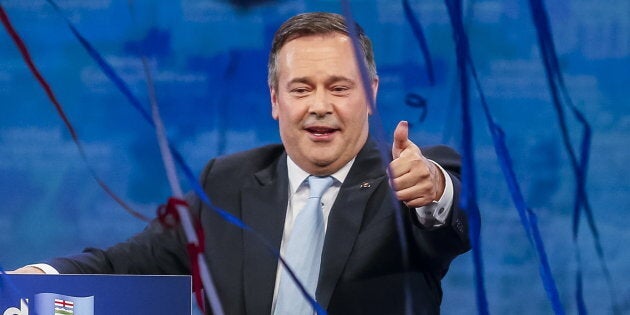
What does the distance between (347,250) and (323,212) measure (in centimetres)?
8

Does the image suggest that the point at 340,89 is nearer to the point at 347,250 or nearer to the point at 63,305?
the point at 347,250

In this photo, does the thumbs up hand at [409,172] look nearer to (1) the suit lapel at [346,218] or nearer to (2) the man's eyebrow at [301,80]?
(1) the suit lapel at [346,218]

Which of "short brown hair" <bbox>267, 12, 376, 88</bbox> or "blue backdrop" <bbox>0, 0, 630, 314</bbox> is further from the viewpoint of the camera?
"blue backdrop" <bbox>0, 0, 630, 314</bbox>

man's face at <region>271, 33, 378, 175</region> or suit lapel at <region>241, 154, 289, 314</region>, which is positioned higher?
man's face at <region>271, 33, 378, 175</region>

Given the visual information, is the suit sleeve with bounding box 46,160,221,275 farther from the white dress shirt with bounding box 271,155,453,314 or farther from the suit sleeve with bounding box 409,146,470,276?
the suit sleeve with bounding box 409,146,470,276

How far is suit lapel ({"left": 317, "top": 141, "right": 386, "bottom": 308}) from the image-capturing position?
4.51 ft

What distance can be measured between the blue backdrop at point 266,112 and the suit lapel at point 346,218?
10 cm

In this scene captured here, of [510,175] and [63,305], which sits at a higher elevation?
[510,175]

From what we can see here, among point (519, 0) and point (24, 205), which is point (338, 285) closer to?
point (519, 0)

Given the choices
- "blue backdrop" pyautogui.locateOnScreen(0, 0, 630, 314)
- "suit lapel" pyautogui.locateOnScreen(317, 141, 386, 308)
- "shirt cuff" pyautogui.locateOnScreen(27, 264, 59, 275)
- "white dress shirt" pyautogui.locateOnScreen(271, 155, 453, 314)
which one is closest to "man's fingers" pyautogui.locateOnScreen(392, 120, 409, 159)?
"white dress shirt" pyautogui.locateOnScreen(271, 155, 453, 314)

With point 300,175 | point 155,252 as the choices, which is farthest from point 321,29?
point 155,252

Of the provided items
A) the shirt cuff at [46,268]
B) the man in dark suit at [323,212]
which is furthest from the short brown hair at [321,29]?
the shirt cuff at [46,268]

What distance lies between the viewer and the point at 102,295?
3.51 feet

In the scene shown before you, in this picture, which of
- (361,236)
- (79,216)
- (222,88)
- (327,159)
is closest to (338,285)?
(361,236)
